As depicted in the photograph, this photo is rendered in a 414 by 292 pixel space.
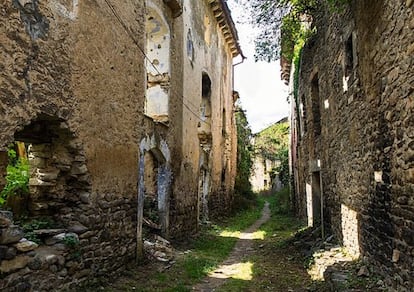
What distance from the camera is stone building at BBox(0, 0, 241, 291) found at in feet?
14.5

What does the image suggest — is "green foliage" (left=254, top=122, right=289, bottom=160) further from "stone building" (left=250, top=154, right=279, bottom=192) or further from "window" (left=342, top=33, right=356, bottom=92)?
"window" (left=342, top=33, right=356, bottom=92)

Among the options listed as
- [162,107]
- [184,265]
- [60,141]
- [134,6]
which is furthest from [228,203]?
[60,141]

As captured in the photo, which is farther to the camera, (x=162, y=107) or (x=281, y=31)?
(x=162, y=107)

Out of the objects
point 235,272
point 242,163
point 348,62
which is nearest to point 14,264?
point 235,272

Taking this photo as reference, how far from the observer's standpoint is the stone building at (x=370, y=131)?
4402mm

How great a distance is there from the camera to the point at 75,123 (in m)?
5.48

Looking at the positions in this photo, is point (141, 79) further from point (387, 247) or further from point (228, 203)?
point (228, 203)

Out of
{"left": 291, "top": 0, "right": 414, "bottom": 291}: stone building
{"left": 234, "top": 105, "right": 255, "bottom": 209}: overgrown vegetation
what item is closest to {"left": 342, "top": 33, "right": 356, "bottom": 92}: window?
{"left": 291, "top": 0, "right": 414, "bottom": 291}: stone building

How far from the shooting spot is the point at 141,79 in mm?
7859

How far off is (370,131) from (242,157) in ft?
59.5

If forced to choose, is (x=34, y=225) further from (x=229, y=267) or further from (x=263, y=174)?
(x=263, y=174)

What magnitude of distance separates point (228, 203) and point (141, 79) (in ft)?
39.7

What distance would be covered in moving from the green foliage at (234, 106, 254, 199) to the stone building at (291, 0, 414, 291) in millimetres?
12812

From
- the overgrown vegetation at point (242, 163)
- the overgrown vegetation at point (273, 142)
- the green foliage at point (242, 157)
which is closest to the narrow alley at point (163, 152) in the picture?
the overgrown vegetation at point (242, 163)
